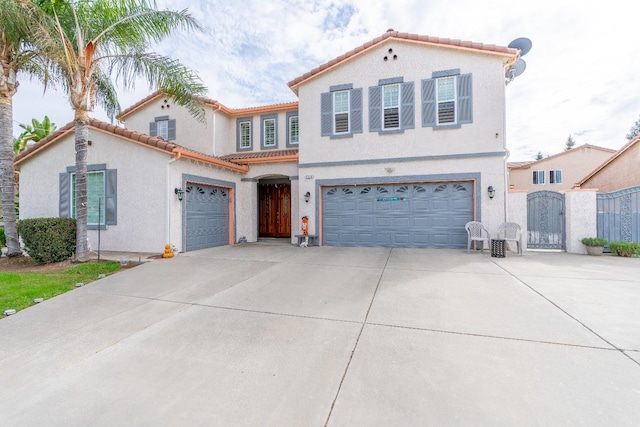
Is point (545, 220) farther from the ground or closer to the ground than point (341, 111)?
closer to the ground

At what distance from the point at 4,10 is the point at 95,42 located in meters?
1.64

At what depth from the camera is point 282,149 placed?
13.7 m

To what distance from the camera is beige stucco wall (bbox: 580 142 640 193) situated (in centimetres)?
1135

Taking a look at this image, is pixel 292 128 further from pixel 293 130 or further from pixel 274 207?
pixel 274 207

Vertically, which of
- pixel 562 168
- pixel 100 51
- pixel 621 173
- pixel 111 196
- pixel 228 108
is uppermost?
pixel 228 108

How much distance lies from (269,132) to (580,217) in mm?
12507

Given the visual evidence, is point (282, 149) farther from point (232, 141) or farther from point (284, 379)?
point (284, 379)

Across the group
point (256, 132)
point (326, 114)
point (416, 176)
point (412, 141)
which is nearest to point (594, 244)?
point (416, 176)

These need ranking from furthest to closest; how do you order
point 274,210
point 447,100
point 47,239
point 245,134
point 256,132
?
point 245,134
point 274,210
point 256,132
point 447,100
point 47,239

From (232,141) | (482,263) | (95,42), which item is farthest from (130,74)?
(482,263)

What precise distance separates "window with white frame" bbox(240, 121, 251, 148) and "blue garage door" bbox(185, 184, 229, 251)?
3.38 meters

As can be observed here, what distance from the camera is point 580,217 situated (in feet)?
30.1

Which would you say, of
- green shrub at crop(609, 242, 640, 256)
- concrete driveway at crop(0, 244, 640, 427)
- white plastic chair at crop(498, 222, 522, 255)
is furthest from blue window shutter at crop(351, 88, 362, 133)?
green shrub at crop(609, 242, 640, 256)

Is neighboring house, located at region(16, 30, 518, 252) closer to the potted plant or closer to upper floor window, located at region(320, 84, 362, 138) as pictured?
upper floor window, located at region(320, 84, 362, 138)
